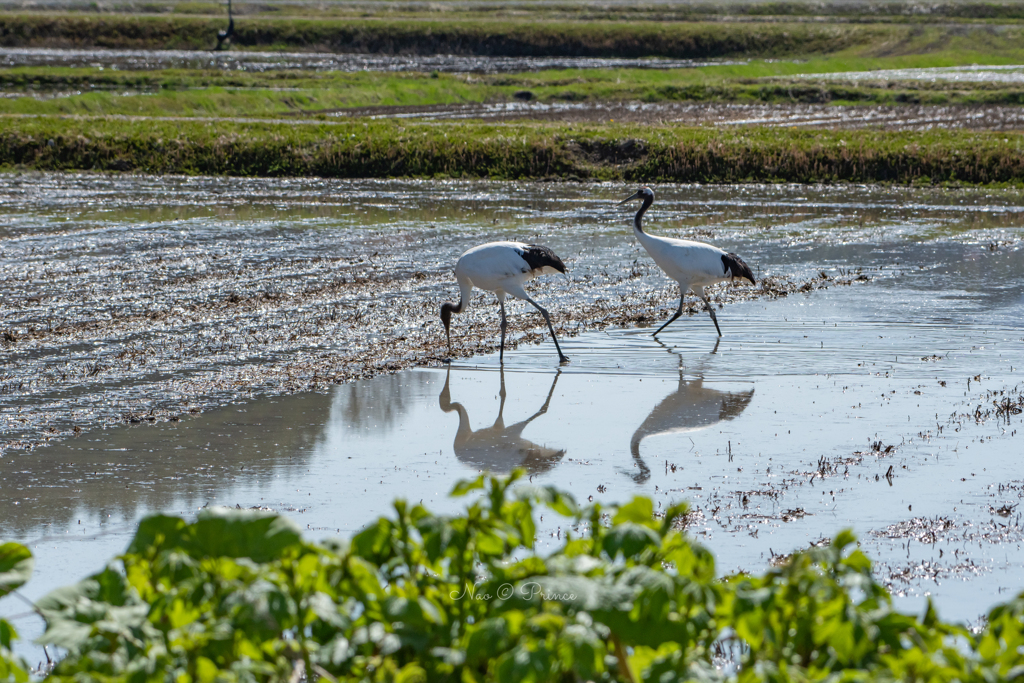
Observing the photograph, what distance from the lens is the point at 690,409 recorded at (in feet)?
30.4

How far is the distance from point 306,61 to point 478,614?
59.8m

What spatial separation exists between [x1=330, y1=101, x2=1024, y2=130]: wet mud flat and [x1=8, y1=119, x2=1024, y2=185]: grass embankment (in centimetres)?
593

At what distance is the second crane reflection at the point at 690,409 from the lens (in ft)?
28.5

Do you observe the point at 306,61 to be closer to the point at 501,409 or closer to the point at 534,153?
the point at 534,153

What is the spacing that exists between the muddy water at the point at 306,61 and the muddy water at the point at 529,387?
123 ft

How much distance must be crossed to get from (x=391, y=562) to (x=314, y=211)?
59.9ft

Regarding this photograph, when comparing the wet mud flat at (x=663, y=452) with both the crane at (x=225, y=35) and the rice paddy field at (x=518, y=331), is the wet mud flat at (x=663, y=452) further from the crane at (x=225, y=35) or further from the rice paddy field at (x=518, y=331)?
the crane at (x=225, y=35)

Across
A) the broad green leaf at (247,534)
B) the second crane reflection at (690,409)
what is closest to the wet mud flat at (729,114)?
the second crane reflection at (690,409)

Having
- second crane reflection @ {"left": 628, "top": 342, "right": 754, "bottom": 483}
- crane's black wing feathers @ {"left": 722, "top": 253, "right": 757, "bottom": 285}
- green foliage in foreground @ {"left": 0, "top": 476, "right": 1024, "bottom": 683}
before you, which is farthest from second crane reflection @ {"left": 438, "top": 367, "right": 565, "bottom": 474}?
green foliage in foreground @ {"left": 0, "top": 476, "right": 1024, "bottom": 683}

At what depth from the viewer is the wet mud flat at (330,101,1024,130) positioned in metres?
32.8

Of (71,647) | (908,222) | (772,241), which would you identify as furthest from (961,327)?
(71,647)

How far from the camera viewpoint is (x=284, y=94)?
39.9 meters

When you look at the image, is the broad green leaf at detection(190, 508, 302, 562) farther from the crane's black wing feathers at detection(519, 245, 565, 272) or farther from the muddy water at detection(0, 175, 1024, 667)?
the crane's black wing feathers at detection(519, 245, 565, 272)

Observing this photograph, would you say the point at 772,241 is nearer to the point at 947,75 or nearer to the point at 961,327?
the point at 961,327
